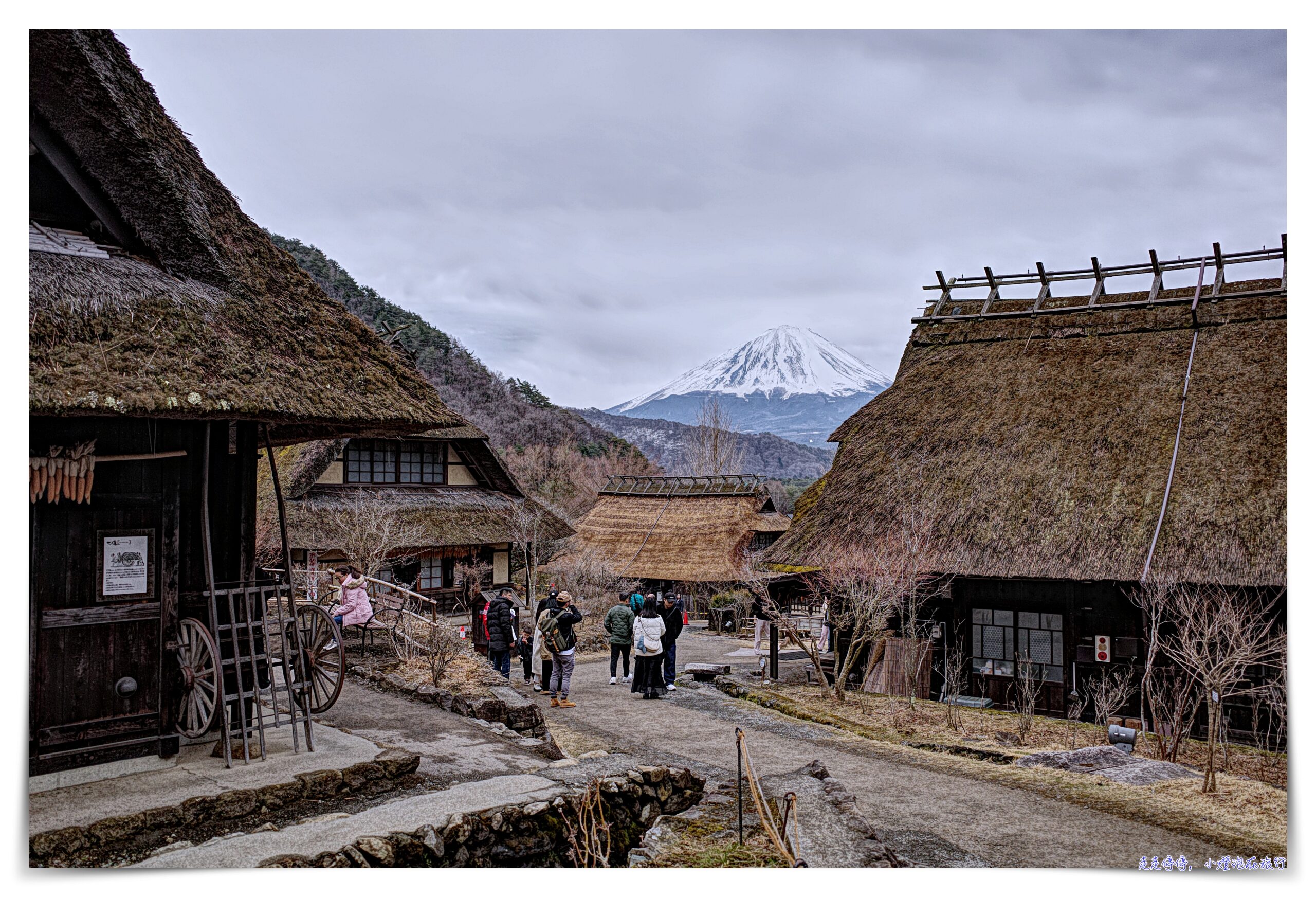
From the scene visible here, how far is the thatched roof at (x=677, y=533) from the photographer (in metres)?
24.0

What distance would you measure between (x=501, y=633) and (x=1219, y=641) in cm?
842

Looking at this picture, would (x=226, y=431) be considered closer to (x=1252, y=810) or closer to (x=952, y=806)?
(x=952, y=806)

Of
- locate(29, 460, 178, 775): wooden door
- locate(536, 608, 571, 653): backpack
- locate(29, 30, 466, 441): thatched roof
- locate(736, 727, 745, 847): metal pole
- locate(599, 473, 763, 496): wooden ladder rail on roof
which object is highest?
locate(29, 30, 466, 441): thatched roof

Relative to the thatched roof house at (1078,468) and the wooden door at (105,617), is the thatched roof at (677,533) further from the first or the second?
the wooden door at (105,617)

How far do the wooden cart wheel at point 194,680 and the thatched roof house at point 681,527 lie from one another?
1667cm

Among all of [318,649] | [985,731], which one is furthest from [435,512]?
[985,731]

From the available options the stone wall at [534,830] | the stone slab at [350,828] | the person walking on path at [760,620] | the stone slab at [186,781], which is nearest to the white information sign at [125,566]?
the stone slab at [186,781]

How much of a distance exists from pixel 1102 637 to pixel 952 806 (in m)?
5.27

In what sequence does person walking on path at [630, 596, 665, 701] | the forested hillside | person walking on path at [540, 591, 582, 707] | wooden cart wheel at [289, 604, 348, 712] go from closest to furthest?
wooden cart wheel at [289, 604, 348, 712] → person walking on path at [540, 591, 582, 707] → person walking on path at [630, 596, 665, 701] → the forested hillside

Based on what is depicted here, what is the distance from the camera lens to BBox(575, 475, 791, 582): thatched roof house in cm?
2411

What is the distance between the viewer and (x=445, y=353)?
48.5 metres

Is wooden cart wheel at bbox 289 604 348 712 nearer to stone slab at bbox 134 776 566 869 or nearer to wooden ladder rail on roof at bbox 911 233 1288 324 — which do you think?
stone slab at bbox 134 776 566 869

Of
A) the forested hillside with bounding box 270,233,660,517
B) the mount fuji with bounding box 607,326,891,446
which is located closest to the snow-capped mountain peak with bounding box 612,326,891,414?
the mount fuji with bounding box 607,326,891,446

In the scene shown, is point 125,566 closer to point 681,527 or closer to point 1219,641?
point 1219,641
